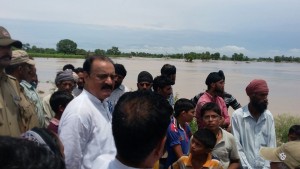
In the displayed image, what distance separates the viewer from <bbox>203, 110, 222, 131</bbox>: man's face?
3871mm

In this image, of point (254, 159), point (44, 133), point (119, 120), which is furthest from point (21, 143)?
point (254, 159)

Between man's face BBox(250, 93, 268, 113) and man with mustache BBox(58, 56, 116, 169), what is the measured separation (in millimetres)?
1936

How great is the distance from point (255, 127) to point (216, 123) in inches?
24.0

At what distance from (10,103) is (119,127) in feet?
5.22

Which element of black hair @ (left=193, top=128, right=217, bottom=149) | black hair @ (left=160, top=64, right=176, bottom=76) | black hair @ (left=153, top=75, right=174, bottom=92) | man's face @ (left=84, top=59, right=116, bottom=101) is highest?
man's face @ (left=84, top=59, right=116, bottom=101)

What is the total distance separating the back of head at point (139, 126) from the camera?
1742 mm

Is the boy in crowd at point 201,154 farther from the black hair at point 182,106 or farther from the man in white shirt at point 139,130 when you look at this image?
the man in white shirt at point 139,130

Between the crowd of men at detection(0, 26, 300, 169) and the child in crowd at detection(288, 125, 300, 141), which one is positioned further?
the child in crowd at detection(288, 125, 300, 141)

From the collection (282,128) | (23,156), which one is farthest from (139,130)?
(282,128)

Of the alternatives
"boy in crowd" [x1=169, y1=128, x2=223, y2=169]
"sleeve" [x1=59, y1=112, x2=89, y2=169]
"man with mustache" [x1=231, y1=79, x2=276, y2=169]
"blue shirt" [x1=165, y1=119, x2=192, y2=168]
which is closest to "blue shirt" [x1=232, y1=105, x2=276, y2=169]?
"man with mustache" [x1=231, y1=79, x2=276, y2=169]

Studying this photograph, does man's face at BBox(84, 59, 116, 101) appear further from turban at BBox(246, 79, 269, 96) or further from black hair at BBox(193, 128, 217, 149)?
turban at BBox(246, 79, 269, 96)

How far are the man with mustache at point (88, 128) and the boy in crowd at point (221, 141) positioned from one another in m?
1.27

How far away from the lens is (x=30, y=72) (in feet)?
14.8

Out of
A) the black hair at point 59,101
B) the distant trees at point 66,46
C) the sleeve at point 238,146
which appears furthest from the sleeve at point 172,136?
the distant trees at point 66,46
